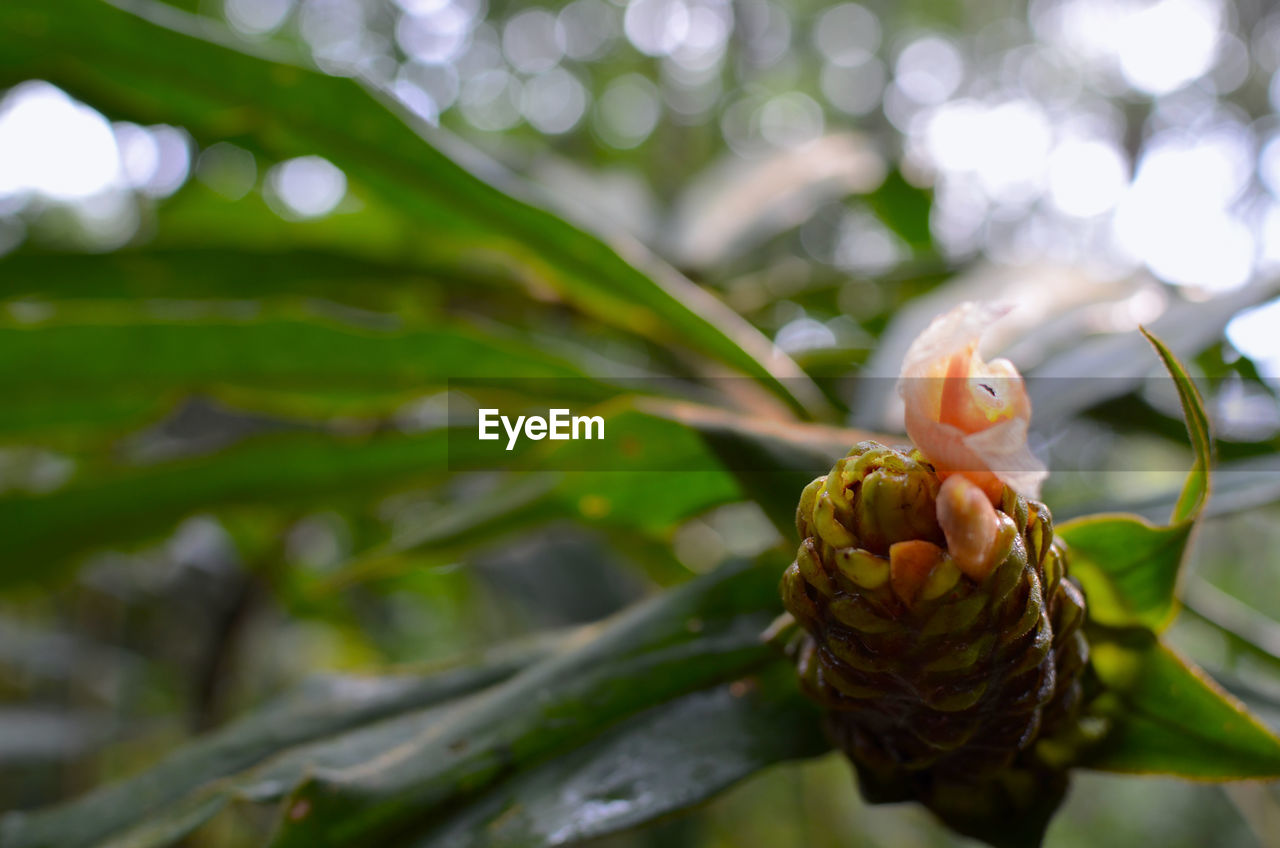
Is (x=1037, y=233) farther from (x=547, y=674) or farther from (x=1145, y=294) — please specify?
(x=547, y=674)

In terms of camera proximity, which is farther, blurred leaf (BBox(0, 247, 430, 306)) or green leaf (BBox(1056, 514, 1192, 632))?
blurred leaf (BBox(0, 247, 430, 306))

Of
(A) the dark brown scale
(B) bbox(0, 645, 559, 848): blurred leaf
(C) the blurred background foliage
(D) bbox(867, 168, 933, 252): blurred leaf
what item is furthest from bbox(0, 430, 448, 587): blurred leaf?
(D) bbox(867, 168, 933, 252): blurred leaf

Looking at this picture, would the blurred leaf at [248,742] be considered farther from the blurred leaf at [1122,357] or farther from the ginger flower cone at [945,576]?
the blurred leaf at [1122,357]

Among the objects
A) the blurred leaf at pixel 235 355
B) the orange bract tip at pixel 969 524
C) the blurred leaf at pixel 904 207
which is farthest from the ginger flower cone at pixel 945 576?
the blurred leaf at pixel 904 207

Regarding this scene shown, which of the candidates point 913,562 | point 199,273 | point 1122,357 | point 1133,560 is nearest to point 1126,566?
point 1133,560

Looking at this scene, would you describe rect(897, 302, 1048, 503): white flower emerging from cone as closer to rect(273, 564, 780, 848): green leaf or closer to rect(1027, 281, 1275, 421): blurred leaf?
rect(273, 564, 780, 848): green leaf

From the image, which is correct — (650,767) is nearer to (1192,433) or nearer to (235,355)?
(1192,433)
